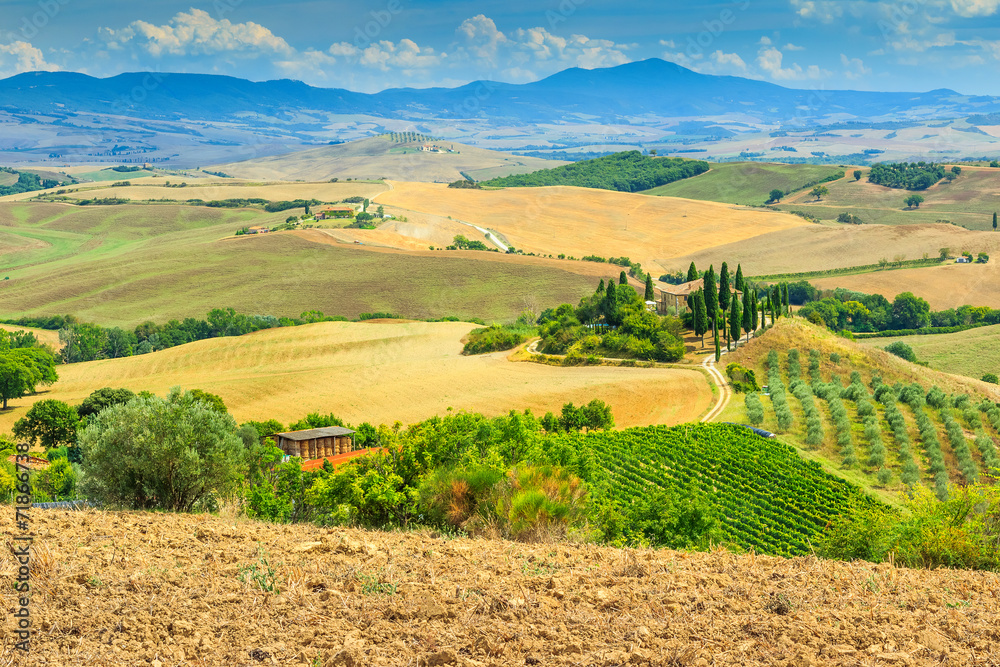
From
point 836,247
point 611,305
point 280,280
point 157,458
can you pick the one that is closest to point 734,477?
point 157,458

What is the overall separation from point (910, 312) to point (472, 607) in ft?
366

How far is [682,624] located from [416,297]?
106 metres

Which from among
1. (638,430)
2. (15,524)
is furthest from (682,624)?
(638,430)

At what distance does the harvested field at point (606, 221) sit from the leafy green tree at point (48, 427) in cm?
10007

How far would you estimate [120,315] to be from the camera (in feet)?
361

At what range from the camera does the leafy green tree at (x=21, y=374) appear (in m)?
66.4

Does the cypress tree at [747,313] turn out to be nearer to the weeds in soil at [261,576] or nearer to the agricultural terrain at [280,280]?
the agricultural terrain at [280,280]

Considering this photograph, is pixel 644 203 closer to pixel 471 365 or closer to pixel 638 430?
pixel 471 365

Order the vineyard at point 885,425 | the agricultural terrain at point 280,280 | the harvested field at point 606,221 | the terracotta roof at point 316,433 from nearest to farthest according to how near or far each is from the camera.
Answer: the vineyard at point 885,425
the terracotta roof at point 316,433
the agricultural terrain at point 280,280
the harvested field at point 606,221

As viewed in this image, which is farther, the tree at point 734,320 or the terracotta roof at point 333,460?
the tree at point 734,320

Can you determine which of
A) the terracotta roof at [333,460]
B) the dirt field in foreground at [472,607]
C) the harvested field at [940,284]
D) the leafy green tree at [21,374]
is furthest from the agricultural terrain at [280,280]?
the dirt field in foreground at [472,607]

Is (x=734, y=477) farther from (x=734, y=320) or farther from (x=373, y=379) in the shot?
(x=373, y=379)

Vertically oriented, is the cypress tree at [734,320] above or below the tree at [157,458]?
below

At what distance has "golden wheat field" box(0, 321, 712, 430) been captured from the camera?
59.0 metres
